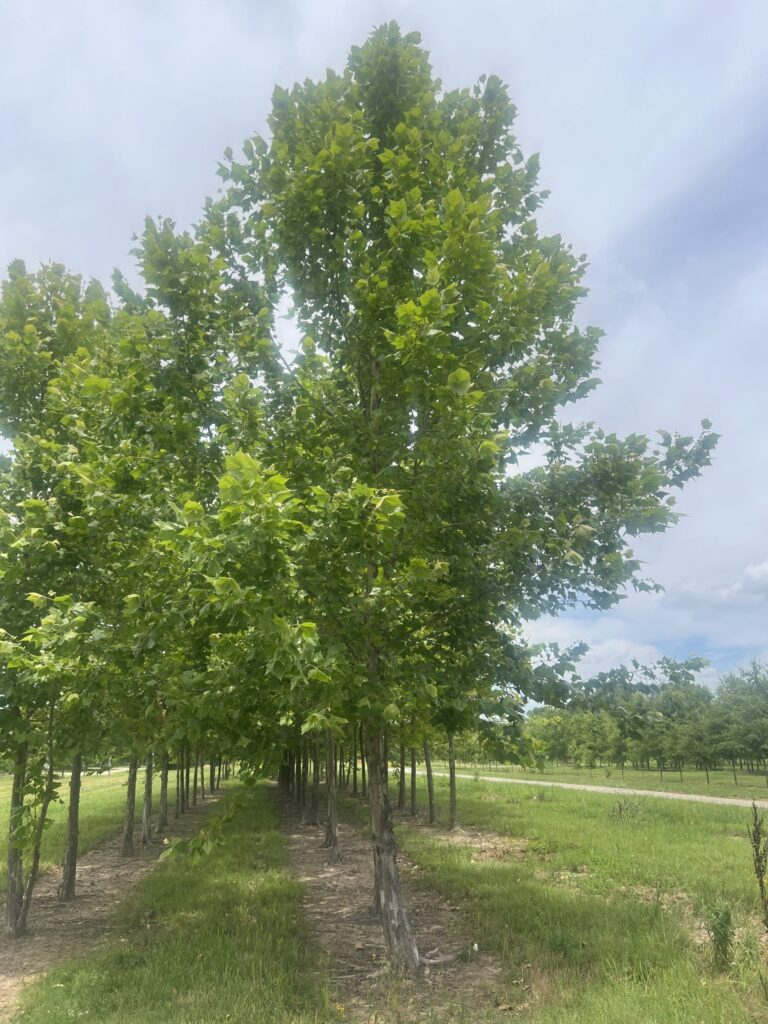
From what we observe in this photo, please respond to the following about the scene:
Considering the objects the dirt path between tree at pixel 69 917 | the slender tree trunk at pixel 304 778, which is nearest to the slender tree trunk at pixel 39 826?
the dirt path between tree at pixel 69 917

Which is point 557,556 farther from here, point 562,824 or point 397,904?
point 562,824

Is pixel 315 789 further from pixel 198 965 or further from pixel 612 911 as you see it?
pixel 198 965

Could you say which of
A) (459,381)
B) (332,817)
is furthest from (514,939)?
(332,817)

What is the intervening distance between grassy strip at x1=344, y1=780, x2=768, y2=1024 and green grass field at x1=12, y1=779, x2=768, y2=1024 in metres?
0.03

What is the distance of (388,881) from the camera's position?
8.27m

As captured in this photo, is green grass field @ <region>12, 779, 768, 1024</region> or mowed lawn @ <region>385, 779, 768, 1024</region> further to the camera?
green grass field @ <region>12, 779, 768, 1024</region>

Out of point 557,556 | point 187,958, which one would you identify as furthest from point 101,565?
point 557,556

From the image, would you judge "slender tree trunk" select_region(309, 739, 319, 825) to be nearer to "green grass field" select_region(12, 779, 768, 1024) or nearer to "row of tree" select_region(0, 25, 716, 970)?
"green grass field" select_region(12, 779, 768, 1024)

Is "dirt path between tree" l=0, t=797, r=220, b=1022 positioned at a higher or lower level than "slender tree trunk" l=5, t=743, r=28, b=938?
lower

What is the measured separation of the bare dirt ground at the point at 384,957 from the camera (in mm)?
6973

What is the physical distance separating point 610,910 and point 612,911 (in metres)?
0.09

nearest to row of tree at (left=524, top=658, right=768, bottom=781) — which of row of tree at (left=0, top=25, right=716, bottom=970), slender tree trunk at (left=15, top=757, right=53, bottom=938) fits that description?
row of tree at (left=0, top=25, right=716, bottom=970)

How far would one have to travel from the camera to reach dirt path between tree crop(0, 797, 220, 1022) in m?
8.94

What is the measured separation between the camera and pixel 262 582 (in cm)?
525
